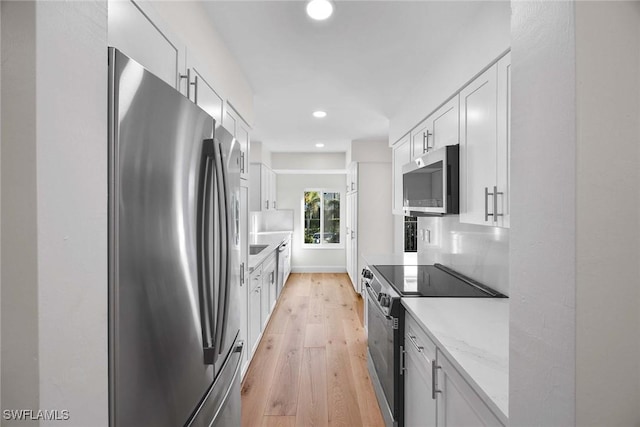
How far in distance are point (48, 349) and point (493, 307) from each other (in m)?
1.83

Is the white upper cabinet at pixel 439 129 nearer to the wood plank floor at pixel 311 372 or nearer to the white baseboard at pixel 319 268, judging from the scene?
the wood plank floor at pixel 311 372

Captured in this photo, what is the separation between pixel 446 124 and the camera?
2.14m

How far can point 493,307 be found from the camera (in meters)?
1.75

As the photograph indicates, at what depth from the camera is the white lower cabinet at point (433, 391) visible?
1.09 metres

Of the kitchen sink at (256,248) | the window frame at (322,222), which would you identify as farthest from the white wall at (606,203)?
the window frame at (322,222)

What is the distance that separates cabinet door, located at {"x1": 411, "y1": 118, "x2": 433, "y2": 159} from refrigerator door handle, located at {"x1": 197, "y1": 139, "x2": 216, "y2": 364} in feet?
5.86

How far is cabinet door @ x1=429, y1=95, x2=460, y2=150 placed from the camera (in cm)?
199

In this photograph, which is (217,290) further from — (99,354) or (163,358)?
(99,354)

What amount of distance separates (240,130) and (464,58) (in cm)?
157

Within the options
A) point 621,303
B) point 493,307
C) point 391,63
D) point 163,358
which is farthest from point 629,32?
point 391,63

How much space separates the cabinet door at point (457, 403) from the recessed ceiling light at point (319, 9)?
5.50 ft

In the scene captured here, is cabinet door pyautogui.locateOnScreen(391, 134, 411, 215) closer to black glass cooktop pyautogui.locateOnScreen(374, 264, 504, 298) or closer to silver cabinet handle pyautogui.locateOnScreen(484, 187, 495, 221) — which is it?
black glass cooktop pyautogui.locateOnScreen(374, 264, 504, 298)

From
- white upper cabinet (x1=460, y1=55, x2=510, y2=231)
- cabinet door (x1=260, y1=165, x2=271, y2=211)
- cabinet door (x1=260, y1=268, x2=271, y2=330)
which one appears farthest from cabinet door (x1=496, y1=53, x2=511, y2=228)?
cabinet door (x1=260, y1=165, x2=271, y2=211)

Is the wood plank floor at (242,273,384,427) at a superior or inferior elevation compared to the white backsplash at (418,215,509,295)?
inferior
